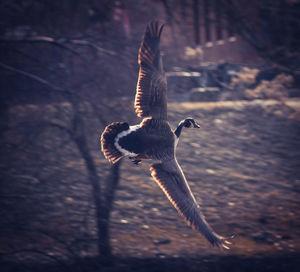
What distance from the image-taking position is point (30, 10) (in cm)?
446

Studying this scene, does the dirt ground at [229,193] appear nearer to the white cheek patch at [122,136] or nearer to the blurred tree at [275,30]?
the blurred tree at [275,30]

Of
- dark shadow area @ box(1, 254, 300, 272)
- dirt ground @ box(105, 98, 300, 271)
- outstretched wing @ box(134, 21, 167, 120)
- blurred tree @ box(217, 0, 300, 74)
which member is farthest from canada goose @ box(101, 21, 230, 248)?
blurred tree @ box(217, 0, 300, 74)

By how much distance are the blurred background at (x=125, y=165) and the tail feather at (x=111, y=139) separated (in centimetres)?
120

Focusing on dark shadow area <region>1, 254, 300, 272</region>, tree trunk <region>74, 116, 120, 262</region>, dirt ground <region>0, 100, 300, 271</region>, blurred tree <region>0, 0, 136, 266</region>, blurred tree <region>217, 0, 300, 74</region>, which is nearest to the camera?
dark shadow area <region>1, 254, 300, 272</region>

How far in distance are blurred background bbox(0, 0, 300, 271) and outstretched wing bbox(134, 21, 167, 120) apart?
5.00ft

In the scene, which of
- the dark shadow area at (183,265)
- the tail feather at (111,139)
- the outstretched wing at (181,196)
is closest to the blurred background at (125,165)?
the dark shadow area at (183,265)

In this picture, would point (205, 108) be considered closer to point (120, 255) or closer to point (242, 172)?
point (242, 172)

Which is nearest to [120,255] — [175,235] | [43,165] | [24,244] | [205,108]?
[175,235]

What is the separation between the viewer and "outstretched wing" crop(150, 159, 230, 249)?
2486mm

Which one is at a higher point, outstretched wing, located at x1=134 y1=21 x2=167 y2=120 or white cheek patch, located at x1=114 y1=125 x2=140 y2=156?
outstretched wing, located at x1=134 y1=21 x2=167 y2=120

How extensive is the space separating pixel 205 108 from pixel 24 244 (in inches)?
219

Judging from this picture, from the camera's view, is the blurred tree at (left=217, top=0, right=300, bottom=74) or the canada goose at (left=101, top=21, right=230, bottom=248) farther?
the blurred tree at (left=217, top=0, right=300, bottom=74)

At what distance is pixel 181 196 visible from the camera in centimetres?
260

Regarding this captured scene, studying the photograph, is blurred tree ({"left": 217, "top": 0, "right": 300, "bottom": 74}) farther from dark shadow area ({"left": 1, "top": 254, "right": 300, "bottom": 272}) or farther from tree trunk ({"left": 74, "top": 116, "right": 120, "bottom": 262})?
tree trunk ({"left": 74, "top": 116, "right": 120, "bottom": 262})
